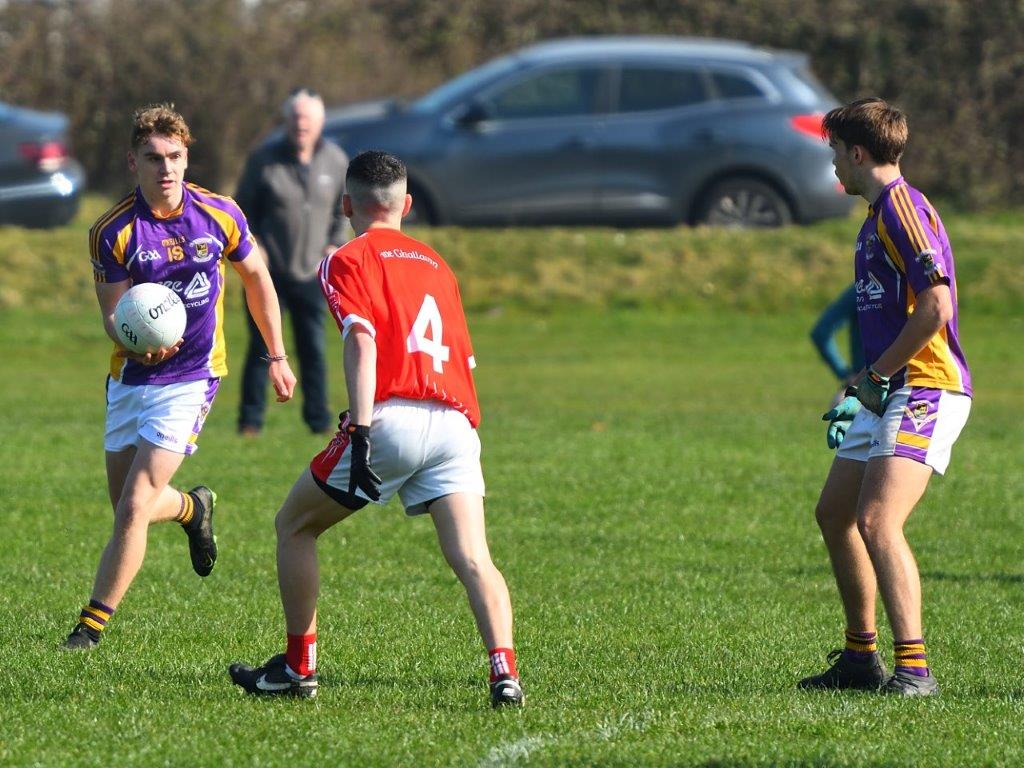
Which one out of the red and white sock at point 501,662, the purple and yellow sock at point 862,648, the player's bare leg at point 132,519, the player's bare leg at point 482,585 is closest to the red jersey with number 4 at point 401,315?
the player's bare leg at point 482,585

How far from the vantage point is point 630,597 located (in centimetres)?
782

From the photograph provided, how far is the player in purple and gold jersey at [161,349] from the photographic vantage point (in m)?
6.62

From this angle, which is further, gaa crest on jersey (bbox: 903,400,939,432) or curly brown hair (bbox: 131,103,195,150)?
curly brown hair (bbox: 131,103,195,150)

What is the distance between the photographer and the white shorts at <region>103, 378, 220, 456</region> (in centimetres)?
668

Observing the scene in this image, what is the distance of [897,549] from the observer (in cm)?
583

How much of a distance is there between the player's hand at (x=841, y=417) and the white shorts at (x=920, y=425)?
0.75 feet

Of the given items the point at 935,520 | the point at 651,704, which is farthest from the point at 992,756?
the point at 935,520

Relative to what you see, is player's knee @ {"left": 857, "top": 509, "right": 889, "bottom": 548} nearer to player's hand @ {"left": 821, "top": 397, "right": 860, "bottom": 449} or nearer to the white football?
player's hand @ {"left": 821, "top": 397, "right": 860, "bottom": 449}

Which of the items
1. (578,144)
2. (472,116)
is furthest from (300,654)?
(578,144)

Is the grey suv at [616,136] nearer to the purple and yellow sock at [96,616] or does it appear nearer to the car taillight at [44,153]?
the car taillight at [44,153]

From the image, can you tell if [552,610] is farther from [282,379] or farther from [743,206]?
[743,206]

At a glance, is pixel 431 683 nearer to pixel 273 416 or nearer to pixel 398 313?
pixel 398 313

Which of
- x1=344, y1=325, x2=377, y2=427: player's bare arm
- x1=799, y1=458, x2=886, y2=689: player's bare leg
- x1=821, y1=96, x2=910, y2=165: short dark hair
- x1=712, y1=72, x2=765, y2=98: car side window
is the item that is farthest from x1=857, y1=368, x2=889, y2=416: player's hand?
x1=712, y1=72, x2=765, y2=98: car side window

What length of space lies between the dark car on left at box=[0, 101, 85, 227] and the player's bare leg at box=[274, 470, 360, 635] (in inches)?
614
